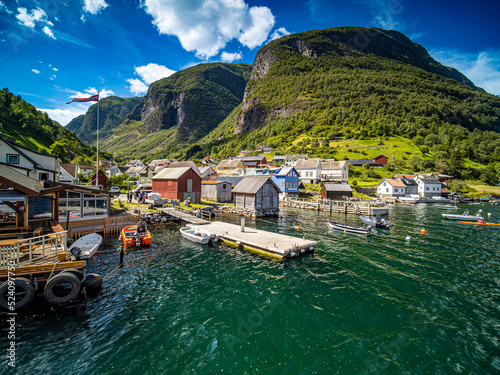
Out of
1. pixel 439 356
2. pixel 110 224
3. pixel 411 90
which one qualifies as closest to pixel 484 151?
pixel 411 90

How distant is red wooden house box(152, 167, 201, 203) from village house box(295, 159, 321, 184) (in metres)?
52.6

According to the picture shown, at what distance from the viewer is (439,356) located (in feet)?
31.8

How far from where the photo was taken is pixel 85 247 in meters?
20.0

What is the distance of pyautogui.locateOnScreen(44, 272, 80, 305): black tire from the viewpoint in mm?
11977

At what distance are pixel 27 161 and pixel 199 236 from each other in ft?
116

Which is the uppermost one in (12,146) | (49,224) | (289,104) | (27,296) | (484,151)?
(289,104)

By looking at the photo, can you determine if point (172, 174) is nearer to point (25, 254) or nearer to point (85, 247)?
point (85, 247)

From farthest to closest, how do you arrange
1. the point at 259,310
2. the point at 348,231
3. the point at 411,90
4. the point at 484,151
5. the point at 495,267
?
1. the point at 411,90
2. the point at 484,151
3. the point at 348,231
4. the point at 495,267
5. the point at 259,310

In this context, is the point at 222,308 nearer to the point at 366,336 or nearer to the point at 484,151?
the point at 366,336

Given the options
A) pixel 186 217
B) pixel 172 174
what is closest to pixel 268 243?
pixel 186 217

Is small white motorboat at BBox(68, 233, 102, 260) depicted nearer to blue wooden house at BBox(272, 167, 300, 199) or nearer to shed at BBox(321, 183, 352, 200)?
blue wooden house at BBox(272, 167, 300, 199)

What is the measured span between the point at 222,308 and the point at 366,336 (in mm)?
7675

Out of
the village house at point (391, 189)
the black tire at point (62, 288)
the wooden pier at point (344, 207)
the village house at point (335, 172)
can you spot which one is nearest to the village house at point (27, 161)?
the black tire at point (62, 288)

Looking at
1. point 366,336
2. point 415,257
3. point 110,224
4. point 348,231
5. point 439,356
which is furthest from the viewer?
point 348,231
